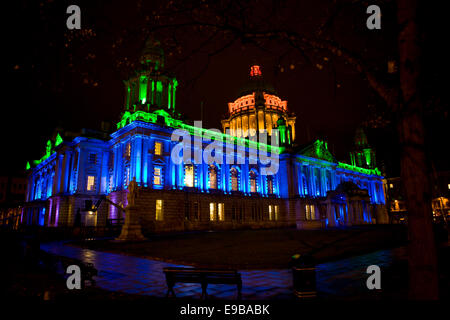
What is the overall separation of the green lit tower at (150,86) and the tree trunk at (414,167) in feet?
137

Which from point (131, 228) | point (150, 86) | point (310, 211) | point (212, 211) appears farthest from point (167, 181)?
point (310, 211)

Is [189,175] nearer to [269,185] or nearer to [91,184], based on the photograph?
[91,184]

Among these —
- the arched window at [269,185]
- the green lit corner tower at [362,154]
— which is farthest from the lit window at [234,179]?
the green lit corner tower at [362,154]

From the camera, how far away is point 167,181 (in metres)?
40.7

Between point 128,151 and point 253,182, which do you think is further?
point 253,182

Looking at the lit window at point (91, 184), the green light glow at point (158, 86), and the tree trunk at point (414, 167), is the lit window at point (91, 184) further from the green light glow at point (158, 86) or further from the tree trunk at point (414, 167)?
the tree trunk at point (414, 167)

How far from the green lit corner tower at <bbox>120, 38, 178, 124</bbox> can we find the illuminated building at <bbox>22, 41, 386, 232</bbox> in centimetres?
16

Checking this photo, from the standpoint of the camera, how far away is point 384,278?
30.4ft

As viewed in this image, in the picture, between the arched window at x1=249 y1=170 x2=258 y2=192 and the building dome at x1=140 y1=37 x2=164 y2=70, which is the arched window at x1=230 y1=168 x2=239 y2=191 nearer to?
the arched window at x1=249 y1=170 x2=258 y2=192

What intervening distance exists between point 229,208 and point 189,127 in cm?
1465

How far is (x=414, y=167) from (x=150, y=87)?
45.6 meters

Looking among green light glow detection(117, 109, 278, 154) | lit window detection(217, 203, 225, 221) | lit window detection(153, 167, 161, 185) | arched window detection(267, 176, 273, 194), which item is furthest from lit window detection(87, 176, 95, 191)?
arched window detection(267, 176, 273, 194)

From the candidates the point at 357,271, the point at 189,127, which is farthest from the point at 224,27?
the point at 189,127

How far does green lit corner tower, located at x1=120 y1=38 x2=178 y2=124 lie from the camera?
152 ft
